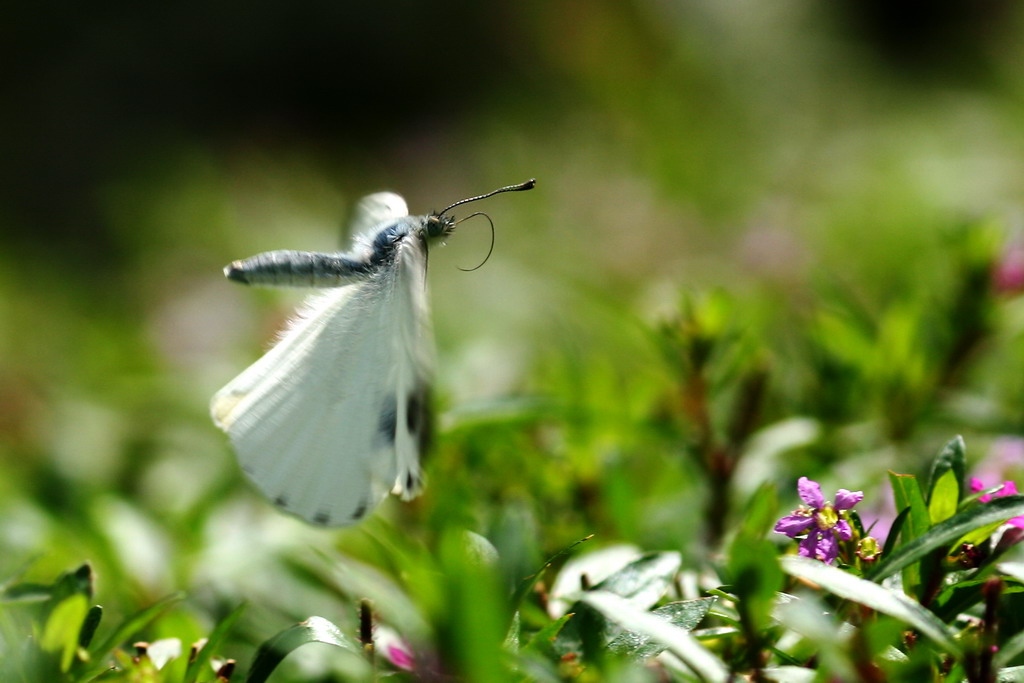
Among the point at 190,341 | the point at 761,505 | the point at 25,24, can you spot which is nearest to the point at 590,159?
the point at 190,341

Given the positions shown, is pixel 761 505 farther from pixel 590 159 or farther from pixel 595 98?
pixel 595 98

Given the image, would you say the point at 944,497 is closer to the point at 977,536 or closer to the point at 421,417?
the point at 977,536

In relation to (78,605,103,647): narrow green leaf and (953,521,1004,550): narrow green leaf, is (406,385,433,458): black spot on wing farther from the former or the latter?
(953,521,1004,550): narrow green leaf

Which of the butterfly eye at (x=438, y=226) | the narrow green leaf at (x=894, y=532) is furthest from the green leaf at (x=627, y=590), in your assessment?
the butterfly eye at (x=438, y=226)

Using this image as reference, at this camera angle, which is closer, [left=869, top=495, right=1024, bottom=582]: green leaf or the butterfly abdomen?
[left=869, top=495, right=1024, bottom=582]: green leaf

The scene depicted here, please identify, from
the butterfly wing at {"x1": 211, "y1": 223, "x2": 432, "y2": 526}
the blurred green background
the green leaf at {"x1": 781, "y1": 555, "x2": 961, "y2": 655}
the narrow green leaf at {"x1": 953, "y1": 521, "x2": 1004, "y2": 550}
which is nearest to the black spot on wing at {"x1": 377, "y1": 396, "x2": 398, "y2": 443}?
the butterfly wing at {"x1": 211, "y1": 223, "x2": 432, "y2": 526}

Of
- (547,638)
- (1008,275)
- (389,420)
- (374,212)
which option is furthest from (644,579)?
(1008,275)
